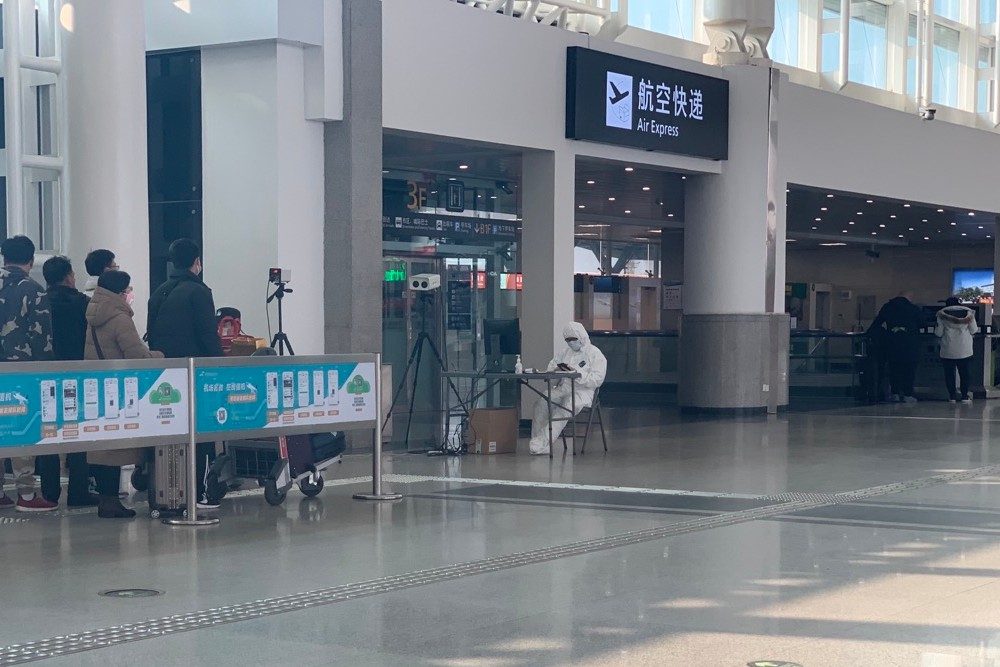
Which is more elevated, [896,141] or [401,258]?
[896,141]

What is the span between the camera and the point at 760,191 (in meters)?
18.0

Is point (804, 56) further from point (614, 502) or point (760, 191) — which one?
point (614, 502)

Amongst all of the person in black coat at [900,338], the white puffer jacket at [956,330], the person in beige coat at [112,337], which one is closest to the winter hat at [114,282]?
the person in beige coat at [112,337]

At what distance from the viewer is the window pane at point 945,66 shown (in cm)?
2477

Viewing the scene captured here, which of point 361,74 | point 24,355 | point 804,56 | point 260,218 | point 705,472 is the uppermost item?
point 804,56

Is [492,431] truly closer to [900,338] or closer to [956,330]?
[900,338]

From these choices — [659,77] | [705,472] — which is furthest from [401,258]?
[705,472]

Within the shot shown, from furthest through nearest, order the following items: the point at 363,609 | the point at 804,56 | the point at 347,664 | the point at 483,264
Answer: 1. the point at 804,56
2. the point at 483,264
3. the point at 363,609
4. the point at 347,664

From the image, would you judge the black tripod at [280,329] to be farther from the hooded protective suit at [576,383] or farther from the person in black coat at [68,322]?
the hooded protective suit at [576,383]

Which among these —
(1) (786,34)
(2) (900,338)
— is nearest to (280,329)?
(1) (786,34)

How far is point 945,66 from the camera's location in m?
25.0

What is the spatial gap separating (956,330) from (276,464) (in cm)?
1476

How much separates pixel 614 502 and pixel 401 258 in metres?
7.60

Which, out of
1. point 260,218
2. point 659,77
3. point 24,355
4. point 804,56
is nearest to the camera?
point 24,355
